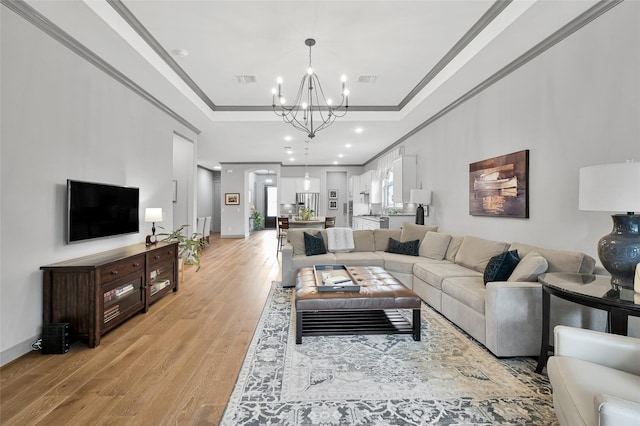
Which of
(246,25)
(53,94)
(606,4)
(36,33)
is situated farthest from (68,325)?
(606,4)

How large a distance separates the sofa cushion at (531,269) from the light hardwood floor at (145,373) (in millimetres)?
2528

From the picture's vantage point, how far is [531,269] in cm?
269

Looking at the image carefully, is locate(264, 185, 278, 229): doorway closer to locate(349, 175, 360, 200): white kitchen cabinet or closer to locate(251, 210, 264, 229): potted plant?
locate(251, 210, 264, 229): potted plant

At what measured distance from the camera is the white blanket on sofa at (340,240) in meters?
5.15

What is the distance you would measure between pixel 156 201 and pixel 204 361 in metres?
3.27

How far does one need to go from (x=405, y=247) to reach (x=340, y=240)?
3.46 ft

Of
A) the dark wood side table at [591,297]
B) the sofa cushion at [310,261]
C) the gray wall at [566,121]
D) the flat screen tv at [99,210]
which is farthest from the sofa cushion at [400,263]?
the flat screen tv at [99,210]

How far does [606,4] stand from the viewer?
8.14ft

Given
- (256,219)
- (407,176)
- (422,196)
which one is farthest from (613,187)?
(256,219)

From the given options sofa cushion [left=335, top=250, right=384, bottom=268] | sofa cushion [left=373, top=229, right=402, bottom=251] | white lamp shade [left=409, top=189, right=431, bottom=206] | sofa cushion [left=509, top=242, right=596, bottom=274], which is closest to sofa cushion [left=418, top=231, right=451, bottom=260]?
sofa cushion [left=373, top=229, right=402, bottom=251]

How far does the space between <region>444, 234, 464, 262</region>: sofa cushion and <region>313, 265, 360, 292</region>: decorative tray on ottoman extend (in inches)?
64.2

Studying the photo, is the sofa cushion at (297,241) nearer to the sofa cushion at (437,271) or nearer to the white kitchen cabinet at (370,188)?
the sofa cushion at (437,271)

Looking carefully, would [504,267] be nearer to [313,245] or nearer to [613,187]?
[613,187]

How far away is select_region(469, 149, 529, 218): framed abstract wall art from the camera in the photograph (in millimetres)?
3486
